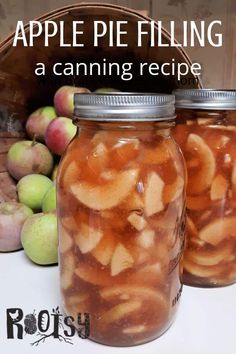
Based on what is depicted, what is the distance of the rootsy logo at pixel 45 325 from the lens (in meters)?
0.41

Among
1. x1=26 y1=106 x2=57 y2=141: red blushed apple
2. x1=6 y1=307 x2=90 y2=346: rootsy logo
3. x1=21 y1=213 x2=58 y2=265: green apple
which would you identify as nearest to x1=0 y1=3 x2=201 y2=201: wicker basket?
x1=26 y1=106 x2=57 y2=141: red blushed apple

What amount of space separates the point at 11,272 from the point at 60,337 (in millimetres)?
160

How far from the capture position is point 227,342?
0.41 meters

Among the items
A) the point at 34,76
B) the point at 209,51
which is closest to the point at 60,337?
the point at 34,76

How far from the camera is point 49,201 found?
609 mm

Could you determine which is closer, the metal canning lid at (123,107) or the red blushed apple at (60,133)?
the metal canning lid at (123,107)

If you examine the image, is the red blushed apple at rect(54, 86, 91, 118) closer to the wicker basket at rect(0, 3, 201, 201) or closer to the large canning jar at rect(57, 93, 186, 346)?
the wicker basket at rect(0, 3, 201, 201)

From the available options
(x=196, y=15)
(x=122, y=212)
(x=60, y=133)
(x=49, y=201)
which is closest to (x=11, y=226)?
(x=49, y=201)

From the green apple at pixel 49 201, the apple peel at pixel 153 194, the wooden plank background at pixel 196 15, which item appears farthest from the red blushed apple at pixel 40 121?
the apple peel at pixel 153 194

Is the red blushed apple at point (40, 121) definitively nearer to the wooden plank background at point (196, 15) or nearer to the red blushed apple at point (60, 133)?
the red blushed apple at point (60, 133)

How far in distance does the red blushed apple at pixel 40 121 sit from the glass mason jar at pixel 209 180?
29 centimetres

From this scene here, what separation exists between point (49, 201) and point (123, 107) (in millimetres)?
290

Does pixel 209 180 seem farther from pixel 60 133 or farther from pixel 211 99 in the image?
pixel 60 133

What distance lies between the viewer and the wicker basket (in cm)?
53
